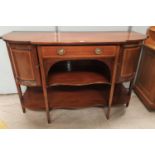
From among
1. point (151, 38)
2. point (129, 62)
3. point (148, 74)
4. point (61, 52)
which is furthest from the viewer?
point (148, 74)

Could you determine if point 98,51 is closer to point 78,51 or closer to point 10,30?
point 78,51

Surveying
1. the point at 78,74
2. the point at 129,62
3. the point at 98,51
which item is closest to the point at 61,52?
the point at 98,51

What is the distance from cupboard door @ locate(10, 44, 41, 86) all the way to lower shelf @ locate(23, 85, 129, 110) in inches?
13.5

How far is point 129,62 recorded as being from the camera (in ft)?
4.52

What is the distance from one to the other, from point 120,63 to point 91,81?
0.32 m

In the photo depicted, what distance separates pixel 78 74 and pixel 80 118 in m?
0.50

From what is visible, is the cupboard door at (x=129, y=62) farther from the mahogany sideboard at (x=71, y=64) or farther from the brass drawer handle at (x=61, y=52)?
the brass drawer handle at (x=61, y=52)

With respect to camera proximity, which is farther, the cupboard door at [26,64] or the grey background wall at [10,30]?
the grey background wall at [10,30]

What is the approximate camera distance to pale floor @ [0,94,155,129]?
62.1 inches

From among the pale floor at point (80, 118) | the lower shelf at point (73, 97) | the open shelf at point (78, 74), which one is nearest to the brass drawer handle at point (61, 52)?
the open shelf at point (78, 74)

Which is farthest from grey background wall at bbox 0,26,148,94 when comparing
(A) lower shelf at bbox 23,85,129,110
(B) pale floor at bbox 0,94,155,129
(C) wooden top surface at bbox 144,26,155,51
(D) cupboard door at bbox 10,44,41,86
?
(D) cupboard door at bbox 10,44,41,86

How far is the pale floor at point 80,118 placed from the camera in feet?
5.18
